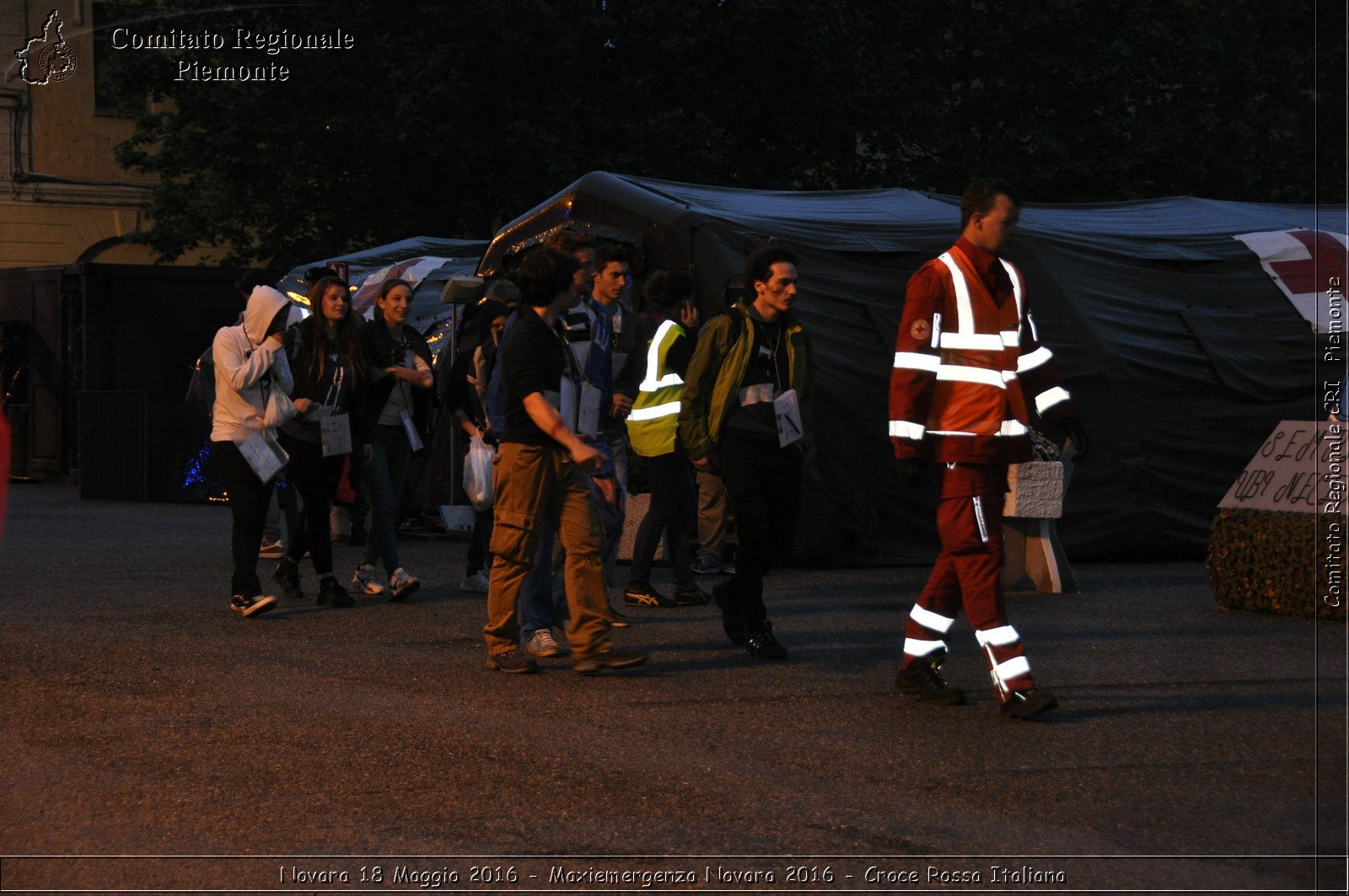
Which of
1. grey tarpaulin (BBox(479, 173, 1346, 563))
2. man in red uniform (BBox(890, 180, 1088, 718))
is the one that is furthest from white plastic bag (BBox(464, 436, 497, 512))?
man in red uniform (BBox(890, 180, 1088, 718))

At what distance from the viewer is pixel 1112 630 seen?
10398 mm

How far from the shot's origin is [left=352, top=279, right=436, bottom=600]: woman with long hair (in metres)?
11.7

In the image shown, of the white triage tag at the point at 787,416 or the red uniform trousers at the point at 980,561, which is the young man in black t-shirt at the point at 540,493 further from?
the red uniform trousers at the point at 980,561

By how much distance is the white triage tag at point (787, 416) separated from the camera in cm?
912

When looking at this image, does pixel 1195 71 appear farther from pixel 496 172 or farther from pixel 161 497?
pixel 161 497

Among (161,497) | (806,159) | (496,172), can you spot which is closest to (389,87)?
(496,172)

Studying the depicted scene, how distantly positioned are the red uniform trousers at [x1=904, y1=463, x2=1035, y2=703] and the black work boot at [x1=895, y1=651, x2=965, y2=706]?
0.28 metres

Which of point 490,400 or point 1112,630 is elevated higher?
point 490,400

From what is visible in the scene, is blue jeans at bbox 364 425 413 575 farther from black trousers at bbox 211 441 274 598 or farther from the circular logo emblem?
the circular logo emblem

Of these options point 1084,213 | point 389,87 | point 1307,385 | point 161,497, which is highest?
point 389,87

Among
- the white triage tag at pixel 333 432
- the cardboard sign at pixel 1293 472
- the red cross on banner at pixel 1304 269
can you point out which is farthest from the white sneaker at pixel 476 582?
the red cross on banner at pixel 1304 269

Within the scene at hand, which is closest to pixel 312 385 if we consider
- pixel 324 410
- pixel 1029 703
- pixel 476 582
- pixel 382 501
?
pixel 324 410

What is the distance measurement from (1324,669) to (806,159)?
78.8 feet

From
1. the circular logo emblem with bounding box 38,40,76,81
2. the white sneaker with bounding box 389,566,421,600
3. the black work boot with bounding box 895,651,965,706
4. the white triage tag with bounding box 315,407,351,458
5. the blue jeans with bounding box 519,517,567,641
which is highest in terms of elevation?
the circular logo emblem with bounding box 38,40,76,81
